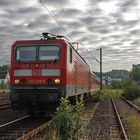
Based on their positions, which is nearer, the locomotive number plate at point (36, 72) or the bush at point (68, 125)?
the bush at point (68, 125)

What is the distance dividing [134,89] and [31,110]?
129 ft

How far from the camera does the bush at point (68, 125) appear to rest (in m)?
10.5

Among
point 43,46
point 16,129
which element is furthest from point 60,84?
point 16,129

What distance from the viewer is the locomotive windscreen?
57.3 feet

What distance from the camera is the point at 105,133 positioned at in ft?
45.5

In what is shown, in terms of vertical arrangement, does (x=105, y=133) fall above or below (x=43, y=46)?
below

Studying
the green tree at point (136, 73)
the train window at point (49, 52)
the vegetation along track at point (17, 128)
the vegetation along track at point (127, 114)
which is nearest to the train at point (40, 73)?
the train window at point (49, 52)

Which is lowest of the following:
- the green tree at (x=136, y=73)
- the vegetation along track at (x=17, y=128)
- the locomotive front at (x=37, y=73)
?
the vegetation along track at (x=17, y=128)

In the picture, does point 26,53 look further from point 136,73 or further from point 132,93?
point 136,73

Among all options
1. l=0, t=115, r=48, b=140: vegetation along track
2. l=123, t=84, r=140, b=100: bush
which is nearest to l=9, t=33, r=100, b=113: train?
l=0, t=115, r=48, b=140: vegetation along track

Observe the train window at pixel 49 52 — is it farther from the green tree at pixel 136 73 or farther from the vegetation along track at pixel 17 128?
the green tree at pixel 136 73

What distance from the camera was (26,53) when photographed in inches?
701

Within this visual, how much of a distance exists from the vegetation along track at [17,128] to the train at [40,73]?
72cm

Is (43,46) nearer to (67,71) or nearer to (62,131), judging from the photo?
(67,71)
